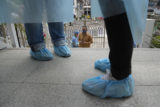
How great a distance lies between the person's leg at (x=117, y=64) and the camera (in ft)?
1.39

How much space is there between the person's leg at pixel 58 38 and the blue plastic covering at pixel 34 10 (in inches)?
14.3

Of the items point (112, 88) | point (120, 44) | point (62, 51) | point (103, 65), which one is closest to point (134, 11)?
point (120, 44)

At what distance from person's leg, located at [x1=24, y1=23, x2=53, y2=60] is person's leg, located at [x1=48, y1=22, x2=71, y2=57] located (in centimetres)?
10

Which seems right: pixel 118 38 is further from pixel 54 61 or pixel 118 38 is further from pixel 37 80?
pixel 54 61

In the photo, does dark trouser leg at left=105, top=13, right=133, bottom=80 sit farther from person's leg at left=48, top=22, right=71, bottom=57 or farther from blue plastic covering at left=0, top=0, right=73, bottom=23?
person's leg at left=48, top=22, right=71, bottom=57

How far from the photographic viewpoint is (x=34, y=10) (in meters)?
0.61

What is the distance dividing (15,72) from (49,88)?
13.2 inches

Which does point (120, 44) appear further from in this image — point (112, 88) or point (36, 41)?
point (36, 41)

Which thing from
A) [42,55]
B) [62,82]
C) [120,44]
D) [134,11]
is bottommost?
[62,82]

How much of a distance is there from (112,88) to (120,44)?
0.69 feet

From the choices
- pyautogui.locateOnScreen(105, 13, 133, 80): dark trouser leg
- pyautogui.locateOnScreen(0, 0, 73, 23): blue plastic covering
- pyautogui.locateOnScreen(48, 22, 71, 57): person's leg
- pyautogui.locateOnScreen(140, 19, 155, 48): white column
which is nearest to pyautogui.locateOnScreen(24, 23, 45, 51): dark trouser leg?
pyautogui.locateOnScreen(48, 22, 71, 57): person's leg

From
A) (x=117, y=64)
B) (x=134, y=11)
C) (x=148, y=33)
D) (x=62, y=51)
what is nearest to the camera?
(x=134, y=11)

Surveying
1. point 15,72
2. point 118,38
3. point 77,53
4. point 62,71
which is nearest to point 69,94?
point 62,71

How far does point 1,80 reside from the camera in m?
0.69
